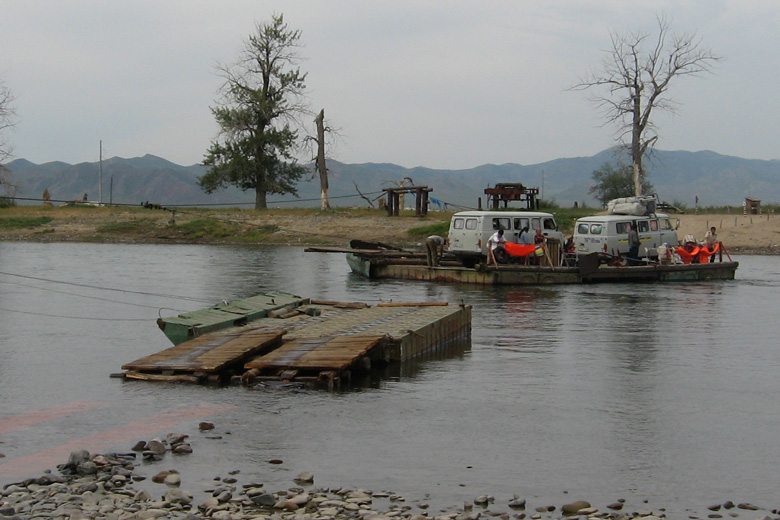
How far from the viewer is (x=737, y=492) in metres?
10.2

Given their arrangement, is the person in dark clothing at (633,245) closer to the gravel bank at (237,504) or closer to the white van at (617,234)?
the white van at (617,234)

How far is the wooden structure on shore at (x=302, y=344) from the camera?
14.8 metres

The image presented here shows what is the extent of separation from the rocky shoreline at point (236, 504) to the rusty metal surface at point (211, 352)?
15.4ft

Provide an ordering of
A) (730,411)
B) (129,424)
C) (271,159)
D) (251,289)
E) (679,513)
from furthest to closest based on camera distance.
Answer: (271,159) → (251,289) → (730,411) → (129,424) → (679,513)

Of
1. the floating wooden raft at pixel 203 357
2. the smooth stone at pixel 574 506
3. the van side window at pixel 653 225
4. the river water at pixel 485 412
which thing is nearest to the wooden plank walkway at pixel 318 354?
the floating wooden raft at pixel 203 357

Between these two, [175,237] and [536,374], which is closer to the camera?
[536,374]

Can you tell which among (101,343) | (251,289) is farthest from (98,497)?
(251,289)

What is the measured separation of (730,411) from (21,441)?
31.3 ft

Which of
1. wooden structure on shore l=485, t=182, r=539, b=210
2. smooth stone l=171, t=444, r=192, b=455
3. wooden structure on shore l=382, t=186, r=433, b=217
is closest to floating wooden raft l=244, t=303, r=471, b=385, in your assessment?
smooth stone l=171, t=444, r=192, b=455

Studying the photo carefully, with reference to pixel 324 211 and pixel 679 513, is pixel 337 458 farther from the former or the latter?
pixel 324 211

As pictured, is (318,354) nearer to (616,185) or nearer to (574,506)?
(574,506)

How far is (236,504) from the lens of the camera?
9.50m

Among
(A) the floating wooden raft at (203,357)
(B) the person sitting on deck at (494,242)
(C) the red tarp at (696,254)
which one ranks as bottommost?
(A) the floating wooden raft at (203,357)

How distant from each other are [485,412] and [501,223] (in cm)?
2149
